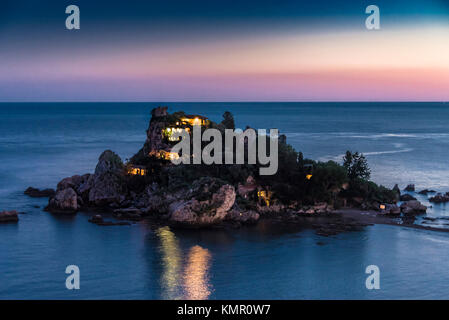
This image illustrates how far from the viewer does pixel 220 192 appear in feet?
142

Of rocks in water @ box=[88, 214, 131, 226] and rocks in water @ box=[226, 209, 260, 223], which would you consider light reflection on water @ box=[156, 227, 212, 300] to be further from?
rocks in water @ box=[226, 209, 260, 223]

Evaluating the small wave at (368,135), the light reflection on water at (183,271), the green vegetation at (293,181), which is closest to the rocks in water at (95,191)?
the green vegetation at (293,181)

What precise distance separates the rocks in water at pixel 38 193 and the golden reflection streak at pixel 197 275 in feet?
81.4

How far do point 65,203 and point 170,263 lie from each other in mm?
18443

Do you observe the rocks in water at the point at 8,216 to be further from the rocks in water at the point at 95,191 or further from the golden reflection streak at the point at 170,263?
the golden reflection streak at the point at 170,263

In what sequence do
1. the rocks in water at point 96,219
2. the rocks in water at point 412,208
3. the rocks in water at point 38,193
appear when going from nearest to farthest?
1. the rocks in water at point 96,219
2. the rocks in water at point 412,208
3. the rocks in water at point 38,193

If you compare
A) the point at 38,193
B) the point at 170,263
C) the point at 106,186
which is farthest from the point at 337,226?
the point at 38,193

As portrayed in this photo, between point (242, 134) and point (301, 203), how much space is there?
10.8 m

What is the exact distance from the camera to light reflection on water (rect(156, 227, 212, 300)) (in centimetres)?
3038

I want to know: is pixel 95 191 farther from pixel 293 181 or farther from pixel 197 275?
pixel 197 275

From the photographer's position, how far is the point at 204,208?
43250 mm

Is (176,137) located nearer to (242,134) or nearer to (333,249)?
(242,134)

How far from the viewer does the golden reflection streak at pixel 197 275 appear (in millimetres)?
30266
